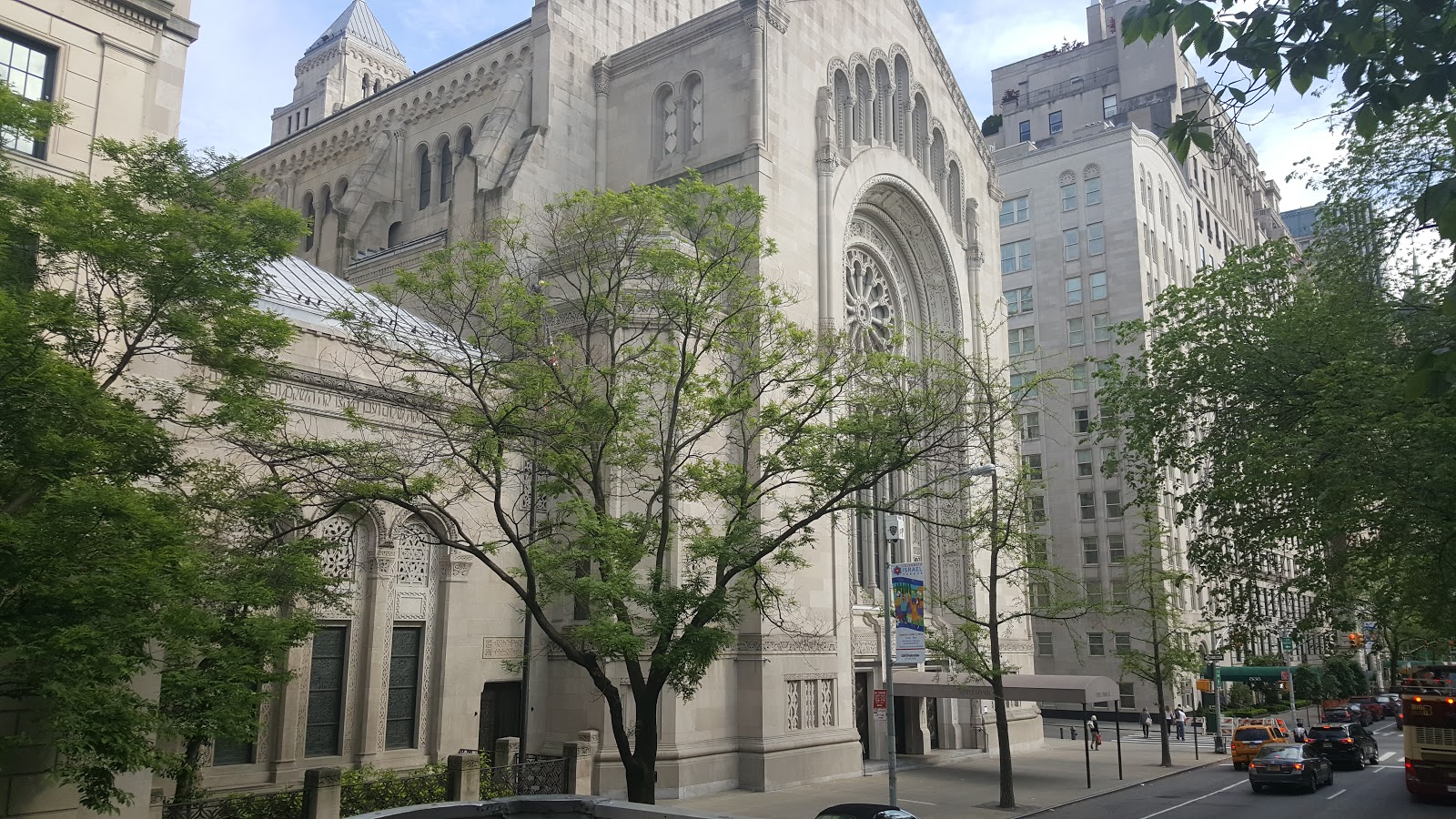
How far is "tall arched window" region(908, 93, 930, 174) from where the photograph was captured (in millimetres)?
40406

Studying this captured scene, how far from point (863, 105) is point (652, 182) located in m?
8.47

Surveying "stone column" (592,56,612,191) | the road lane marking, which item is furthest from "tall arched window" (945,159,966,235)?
the road lane marking

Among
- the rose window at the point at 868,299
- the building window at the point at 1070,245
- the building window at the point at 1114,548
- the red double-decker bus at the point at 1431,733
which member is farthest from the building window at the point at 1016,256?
the red double-decker bus at the point at 1431,733

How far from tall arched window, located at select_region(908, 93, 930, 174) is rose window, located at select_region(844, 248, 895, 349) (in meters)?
4.54

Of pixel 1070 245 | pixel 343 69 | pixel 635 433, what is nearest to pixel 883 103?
pixel 635 433

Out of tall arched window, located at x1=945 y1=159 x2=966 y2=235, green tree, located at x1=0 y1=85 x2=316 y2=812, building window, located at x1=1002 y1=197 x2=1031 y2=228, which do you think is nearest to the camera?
green tree, located at x1=0 y1=85 x2=316 y2=812

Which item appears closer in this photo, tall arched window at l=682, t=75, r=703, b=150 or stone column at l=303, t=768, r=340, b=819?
stone column at l=303, t=768, r=340, b=819

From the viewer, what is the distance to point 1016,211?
70.2 meters

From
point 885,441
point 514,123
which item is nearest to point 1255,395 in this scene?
point 885,441

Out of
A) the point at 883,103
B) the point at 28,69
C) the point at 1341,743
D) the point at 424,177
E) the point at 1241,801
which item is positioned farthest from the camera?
the point at 424,177

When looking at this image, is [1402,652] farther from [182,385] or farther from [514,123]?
[182,385]

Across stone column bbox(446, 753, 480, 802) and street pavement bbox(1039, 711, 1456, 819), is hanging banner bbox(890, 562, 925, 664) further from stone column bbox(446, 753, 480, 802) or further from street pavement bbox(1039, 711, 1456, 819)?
stone column bbox(446, 753, 480, 802)

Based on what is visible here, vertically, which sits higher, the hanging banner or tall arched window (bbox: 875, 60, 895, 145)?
tall arched window (bbox: 875, 60, 895, 145)

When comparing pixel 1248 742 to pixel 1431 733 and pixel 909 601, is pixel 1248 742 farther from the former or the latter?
pixel 909 601
